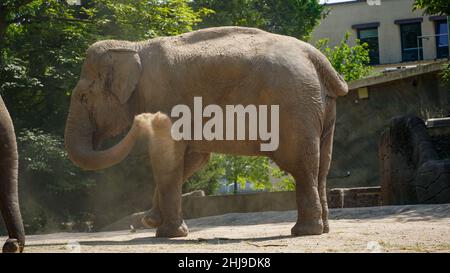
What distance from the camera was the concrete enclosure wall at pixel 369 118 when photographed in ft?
81.6

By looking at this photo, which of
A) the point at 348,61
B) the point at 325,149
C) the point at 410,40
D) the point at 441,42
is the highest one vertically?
the point at 410,40

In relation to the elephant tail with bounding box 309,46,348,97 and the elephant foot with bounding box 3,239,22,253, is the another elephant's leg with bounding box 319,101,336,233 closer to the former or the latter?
the elephant tail with bounding box 309,46,348,97

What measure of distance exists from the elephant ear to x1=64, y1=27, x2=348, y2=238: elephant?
12mm

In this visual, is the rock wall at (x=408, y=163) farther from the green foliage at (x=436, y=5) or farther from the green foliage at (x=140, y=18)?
the green foliage at (x=140, y=18)

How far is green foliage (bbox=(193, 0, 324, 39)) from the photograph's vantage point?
28891mm

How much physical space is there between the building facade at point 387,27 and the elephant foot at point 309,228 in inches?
1377

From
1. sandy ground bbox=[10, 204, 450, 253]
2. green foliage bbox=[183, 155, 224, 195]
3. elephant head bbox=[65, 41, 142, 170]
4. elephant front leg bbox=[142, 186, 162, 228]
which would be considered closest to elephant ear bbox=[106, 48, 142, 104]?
elephant head bbox=[65, 41, 142, 170]

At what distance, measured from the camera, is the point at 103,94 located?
10.7m

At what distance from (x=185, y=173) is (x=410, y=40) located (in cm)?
3524

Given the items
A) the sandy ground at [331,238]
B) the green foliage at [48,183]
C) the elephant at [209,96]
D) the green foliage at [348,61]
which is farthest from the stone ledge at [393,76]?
the elephant at [209,96]

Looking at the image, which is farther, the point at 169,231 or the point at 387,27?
the point at 387,27

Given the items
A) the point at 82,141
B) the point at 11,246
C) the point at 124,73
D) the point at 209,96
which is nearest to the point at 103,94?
the point at 124,73

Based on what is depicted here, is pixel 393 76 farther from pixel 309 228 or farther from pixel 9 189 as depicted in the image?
pixel 9 189
